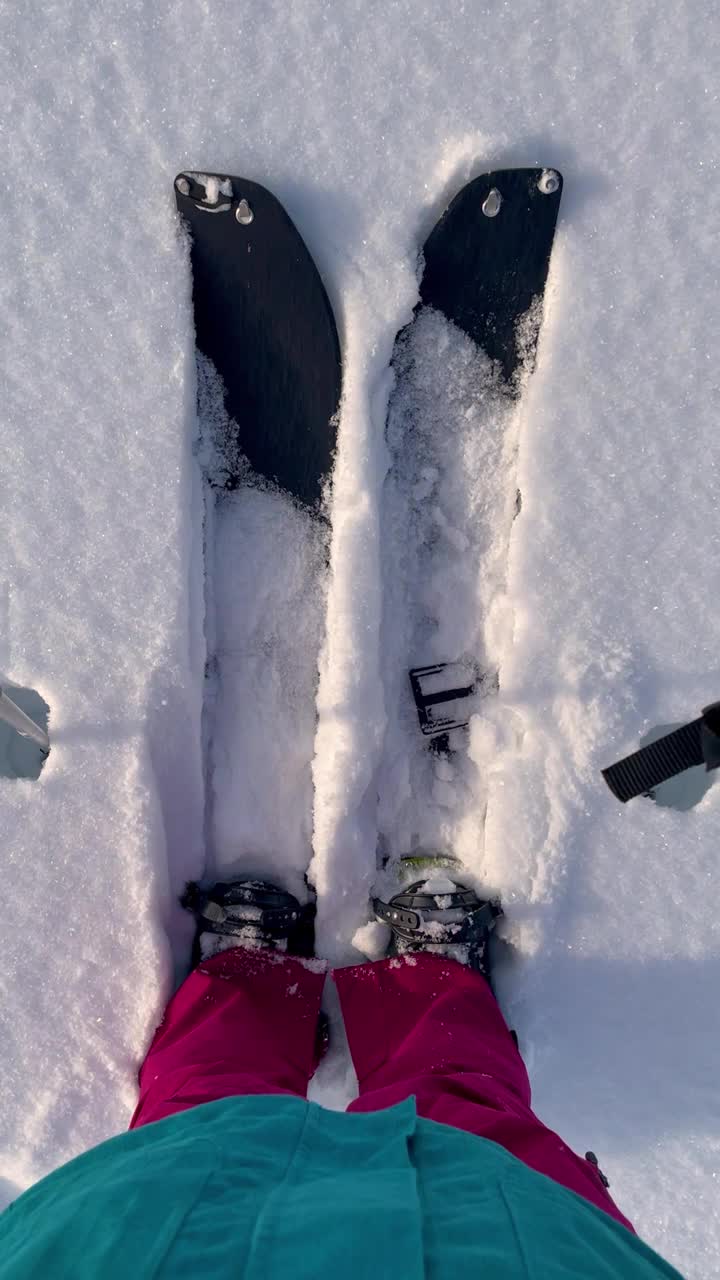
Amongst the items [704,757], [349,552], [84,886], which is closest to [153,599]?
[349,552]

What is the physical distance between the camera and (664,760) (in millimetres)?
660

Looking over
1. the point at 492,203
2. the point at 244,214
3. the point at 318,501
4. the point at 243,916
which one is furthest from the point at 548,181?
the point at 243,916

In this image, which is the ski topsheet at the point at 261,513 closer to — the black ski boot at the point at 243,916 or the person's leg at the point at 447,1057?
the black ski boot at the point at 243,916

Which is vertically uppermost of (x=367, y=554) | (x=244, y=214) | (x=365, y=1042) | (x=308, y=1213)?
(x=244, y=214)

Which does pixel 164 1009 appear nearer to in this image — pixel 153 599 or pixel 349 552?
pixel 153 599

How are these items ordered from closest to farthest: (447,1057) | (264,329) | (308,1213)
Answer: (308,1213), (447,1057), (264,329)

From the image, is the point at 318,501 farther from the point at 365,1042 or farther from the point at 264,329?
the point at 365,1042

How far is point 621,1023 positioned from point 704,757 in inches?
25.7

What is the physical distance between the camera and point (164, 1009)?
1.06m

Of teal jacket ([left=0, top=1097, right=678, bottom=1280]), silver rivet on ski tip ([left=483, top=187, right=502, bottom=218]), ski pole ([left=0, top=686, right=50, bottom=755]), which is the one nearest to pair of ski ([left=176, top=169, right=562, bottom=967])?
silver rivet on ski tip ([left=483, top=187, right=502, bottom=218])

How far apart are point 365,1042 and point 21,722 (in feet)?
1.90

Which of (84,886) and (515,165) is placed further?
(84,886)

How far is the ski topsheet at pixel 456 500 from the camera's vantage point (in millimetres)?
991

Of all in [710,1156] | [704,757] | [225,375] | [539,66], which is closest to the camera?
[704,757]
